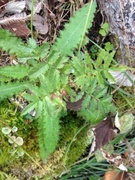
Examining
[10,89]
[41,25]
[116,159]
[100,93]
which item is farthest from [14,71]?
[116,159]

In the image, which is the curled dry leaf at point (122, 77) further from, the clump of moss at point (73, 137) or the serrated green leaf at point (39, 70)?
the serrated green leaf at point (39, 70)

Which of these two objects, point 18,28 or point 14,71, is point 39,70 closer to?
point 14,71

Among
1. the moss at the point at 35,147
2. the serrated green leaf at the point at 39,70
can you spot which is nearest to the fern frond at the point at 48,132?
the moss at the point at 35,147

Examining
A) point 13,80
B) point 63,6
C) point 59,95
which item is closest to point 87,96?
point 59,95

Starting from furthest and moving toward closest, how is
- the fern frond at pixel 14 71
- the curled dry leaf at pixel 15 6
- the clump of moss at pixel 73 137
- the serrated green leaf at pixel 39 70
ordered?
the clump of moss at pixel 73 137 → the curled dry leaf at pixel 15 6 → the fern frond at pixel 14 71 → the serrated green leaf at pixel 39 70

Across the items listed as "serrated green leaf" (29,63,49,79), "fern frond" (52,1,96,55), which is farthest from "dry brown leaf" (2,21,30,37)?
"serrated green leaf" (29,63,49,79)

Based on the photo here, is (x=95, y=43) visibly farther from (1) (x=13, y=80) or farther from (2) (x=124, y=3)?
(1) (x=13, y=80)
